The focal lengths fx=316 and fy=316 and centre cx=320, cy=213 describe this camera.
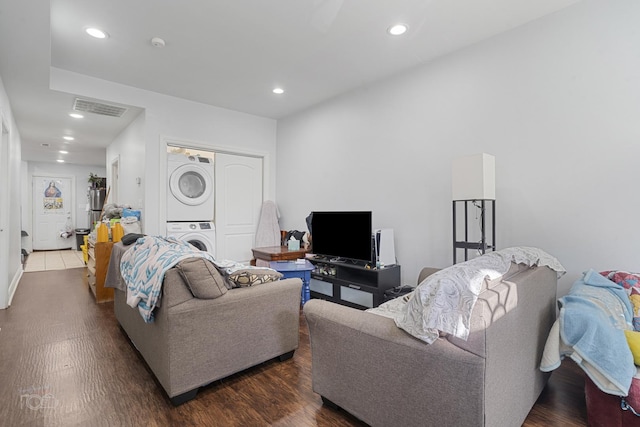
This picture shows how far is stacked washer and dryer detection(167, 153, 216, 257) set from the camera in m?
4.23

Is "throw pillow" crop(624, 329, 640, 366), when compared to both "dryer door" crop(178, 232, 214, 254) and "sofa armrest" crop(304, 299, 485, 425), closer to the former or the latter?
"sofa armrest" crop(304, 299, 485, 425)

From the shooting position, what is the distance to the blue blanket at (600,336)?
143 centimetres

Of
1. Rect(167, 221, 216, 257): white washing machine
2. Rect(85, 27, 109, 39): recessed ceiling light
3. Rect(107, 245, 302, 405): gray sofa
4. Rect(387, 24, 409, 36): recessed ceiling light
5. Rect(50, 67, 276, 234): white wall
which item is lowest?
Rect(107, 245, 302, 405): gray sofa

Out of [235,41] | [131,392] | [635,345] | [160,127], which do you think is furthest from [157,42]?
[635,345]

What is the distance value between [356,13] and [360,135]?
62.3 inches

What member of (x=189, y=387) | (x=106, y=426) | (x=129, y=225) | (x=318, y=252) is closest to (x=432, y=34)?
(x=318, y=252)

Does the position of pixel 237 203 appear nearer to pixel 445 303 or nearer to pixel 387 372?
pixel 387 372

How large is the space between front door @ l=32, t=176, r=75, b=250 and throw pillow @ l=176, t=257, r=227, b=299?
377 inches

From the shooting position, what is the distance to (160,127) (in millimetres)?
4070

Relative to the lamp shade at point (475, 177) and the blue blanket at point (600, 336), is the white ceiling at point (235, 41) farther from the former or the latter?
the blue blanket at point (600, 336)

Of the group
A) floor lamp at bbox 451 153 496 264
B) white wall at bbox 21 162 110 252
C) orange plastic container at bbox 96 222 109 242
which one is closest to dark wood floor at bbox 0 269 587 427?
floor lamp at bbox 451 153 496 264

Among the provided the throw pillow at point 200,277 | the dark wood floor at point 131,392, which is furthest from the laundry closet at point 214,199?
the throw pillow at point 200,277

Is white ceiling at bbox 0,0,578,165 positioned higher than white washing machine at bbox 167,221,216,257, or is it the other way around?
white ceiling at bbox 0,0,578,165

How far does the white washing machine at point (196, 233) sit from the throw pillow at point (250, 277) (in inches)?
94.6
